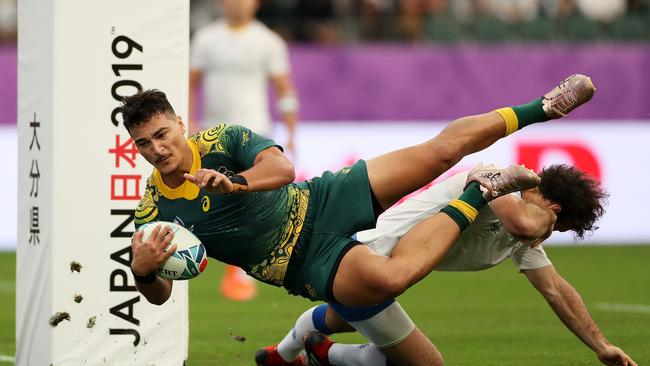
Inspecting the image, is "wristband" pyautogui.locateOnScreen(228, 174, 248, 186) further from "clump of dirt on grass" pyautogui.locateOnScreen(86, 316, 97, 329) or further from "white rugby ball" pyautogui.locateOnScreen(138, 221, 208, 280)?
"clump of dirt on grass" pyautogui.locateOnScreen(86, 316, 97, 329)

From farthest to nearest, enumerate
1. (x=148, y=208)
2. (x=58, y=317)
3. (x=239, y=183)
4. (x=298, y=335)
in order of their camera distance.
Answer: (x=298, y=335) → (x=58, y=317) → (x=148, y=208) → (x=239, y=183)

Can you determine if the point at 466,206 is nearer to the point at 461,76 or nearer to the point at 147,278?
the point at 147,278

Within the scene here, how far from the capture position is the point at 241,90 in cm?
1191

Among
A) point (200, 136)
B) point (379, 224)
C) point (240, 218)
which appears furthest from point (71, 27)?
point (379, 224)

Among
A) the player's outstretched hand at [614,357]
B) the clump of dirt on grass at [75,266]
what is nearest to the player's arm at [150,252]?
the clump of dirt on grass at [75,266]

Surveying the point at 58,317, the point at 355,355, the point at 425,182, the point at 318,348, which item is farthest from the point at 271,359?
the point at 425,182

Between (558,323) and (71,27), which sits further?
(558,323)

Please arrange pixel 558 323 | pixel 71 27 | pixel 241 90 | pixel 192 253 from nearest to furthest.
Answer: pixel 192 253 < pixel 71 27 < pixel 558 323 < pixel 241 90

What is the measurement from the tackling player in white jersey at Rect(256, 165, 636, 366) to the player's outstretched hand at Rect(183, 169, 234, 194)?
1255mm

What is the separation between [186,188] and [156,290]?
59cm

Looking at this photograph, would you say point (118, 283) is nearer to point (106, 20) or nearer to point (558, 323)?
point (106, 20)

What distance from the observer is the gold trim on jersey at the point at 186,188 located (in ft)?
21.1

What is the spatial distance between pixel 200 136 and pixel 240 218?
1.58 feet

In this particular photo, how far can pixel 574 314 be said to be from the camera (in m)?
6.88
